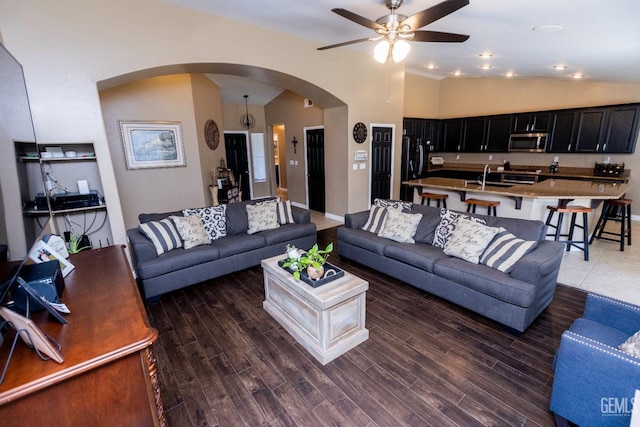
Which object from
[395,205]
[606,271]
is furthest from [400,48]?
[606,271]

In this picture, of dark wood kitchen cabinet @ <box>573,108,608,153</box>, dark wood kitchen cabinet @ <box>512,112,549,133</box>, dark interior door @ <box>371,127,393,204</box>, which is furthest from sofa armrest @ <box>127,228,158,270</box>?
dark wood kitchen cabinet @ <box>573,108,608,153</box>

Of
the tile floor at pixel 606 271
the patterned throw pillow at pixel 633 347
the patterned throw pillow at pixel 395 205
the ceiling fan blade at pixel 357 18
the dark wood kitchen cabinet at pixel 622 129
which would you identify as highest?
the ceiling fan blade at pixel 357 18

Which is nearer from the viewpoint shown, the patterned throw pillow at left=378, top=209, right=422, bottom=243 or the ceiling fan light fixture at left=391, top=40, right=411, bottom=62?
the ceiling fan light fixture at left=391, top=40, right=411, bottom=62

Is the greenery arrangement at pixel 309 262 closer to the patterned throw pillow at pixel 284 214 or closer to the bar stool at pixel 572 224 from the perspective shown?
the patterned throw pillow at pixel 284 214

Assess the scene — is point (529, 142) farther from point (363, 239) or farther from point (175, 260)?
point (175, 260)

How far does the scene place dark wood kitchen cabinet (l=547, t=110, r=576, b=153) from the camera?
19.4ft

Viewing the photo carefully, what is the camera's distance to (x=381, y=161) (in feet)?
20.9

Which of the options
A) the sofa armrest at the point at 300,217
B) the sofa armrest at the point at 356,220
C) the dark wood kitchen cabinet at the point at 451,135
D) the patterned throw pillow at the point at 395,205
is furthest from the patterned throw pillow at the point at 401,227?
the dark wood kitchen cabinet at the point at 451,135

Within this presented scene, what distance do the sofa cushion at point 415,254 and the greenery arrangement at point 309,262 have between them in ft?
3.87

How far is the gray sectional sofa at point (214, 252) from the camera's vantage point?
Answer: 3.06 metres

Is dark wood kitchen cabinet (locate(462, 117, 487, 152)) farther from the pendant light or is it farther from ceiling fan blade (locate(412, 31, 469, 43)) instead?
the pendant light

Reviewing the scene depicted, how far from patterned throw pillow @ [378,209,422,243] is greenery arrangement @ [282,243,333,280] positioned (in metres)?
1.42

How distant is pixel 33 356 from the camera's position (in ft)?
3.42

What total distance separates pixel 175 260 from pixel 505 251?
332 centimetres
